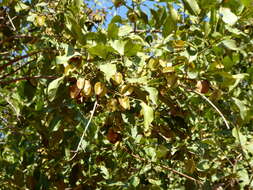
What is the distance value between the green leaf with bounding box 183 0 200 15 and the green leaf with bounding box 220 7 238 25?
0.08 metres

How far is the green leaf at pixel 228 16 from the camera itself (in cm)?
115

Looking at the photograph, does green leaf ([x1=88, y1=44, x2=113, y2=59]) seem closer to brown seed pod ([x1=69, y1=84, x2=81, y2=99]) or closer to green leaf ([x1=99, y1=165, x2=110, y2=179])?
brown seed pod ([x1=69, y1=84, x2=81, y2=99])

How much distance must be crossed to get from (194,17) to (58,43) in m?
0.50

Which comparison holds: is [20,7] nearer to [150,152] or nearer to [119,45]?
[119,45]

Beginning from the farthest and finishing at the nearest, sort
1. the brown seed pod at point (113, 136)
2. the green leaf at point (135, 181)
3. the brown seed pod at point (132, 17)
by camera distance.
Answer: the green leaf at point (135, 181)
the brown seed pod at point (132, 17)
the brown seed pod at point (113, 136)

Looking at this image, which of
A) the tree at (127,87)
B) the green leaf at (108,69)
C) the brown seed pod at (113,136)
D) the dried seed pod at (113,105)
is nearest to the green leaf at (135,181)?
the tree at (127,87)

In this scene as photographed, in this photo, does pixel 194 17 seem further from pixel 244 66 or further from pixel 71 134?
pixel 244 66

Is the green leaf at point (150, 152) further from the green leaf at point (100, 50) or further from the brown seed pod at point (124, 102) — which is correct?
the green leaf at point (100, 50)

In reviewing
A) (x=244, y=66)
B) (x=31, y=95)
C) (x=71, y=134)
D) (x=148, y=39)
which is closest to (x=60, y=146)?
(x=71, y=134)

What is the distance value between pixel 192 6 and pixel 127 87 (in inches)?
13.1

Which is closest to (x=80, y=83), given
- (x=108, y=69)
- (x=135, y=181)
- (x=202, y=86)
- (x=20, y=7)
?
(x=108, y=69)

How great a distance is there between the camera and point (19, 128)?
60.2 inches

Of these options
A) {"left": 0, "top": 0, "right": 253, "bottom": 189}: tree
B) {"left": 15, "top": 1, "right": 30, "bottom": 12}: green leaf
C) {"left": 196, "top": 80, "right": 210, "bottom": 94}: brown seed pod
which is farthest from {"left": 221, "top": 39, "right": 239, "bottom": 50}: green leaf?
{"left": 15, "top": 1, "right": 30, "bottom": 12}: green leaf

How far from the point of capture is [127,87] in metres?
1.14
